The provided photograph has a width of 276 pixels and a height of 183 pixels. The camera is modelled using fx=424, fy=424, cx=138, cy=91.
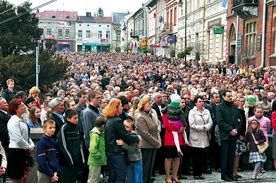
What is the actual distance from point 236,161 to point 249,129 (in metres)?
0.79

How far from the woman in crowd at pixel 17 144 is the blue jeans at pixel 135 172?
5.99ft

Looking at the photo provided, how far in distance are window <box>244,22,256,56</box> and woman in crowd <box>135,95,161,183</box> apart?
21244 millimetres

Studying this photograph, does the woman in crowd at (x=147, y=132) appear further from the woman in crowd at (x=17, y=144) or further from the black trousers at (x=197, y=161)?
the woman in crowd at (x=17, y=144)

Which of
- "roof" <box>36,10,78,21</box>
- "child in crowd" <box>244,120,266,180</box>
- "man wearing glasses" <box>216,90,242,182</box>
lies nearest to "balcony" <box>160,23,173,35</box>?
"child in crowd" <box>244,120,266,180</box>

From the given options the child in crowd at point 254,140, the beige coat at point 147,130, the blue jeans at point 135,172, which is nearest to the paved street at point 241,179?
the child in crowd at point 254,140

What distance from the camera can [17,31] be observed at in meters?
21.0

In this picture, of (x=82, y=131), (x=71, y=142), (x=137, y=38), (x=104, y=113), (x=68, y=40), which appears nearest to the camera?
(x=71, y=142)

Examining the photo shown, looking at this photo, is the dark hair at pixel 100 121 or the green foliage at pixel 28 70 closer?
the dark hair at pixel 100 121

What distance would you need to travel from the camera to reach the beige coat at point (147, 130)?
7.94 metres

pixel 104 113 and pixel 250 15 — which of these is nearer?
pixel 104 113

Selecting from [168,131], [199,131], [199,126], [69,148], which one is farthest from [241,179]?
[69,148]

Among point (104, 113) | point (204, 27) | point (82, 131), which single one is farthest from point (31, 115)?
point (204, 27)

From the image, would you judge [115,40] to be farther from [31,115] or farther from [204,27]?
[31,115]

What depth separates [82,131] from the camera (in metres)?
7.92
